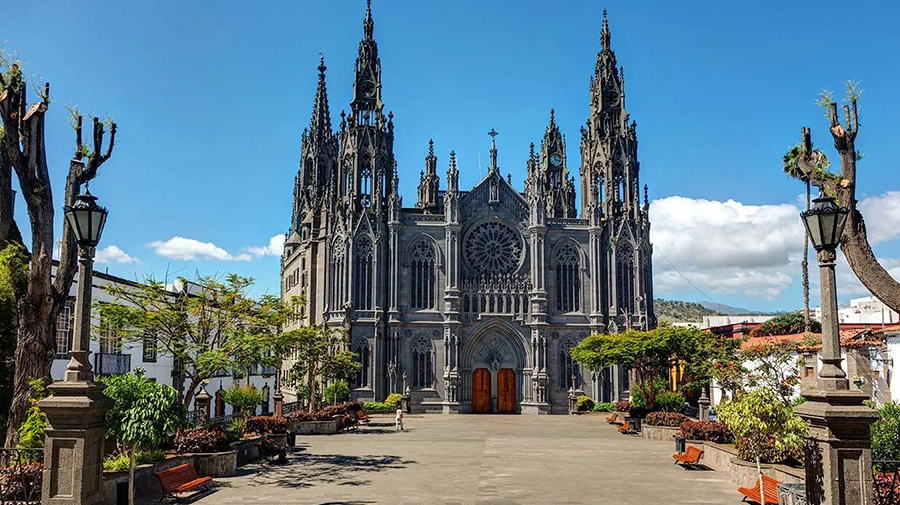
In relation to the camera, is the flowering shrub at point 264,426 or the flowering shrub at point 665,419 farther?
the flowering shrub at point 665,419

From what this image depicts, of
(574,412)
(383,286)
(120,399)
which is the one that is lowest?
(574,412)

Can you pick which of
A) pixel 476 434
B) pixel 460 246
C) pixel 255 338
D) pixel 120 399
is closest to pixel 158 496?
pixel 120 399

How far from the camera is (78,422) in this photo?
11328 millimetres

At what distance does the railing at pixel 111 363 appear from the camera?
118ft

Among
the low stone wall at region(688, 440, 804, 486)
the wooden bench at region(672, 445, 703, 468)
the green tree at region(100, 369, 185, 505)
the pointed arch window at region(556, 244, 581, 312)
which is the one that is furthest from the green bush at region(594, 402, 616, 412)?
the green tree at region(100, 369, 185, 505)

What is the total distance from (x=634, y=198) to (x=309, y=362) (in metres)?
30.0

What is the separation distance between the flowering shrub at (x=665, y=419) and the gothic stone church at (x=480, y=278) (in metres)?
20.6

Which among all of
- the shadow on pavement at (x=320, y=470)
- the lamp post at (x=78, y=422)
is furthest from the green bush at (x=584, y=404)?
the lamp post at (x=78, y=422)

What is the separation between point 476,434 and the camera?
36.1m

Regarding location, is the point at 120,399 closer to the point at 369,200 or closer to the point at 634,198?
the point at 369,200

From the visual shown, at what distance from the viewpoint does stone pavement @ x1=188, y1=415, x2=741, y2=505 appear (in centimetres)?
1805

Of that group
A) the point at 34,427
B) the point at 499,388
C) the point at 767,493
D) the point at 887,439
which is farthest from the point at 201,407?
the point at 499,388

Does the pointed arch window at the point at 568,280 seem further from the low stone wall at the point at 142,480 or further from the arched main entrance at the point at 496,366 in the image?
the low stone wall at the point at 142,480

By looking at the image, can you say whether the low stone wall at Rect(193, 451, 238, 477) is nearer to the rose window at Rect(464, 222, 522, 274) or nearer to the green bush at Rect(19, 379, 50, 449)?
the green bush at Rect(19, 379, 50, 449)
